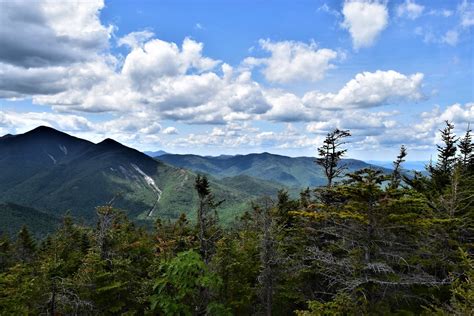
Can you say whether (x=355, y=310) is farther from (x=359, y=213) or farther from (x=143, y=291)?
(x=143, y=291)

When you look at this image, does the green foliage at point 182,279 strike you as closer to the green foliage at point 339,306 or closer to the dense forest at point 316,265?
the dense forest at point 316,265

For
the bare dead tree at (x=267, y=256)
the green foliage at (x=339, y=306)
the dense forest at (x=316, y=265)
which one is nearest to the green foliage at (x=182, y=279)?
the dense forest at (x=316, y=265)

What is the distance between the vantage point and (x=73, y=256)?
117 feet

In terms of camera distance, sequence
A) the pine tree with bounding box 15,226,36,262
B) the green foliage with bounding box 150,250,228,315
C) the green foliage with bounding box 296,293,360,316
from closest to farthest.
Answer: the green foliage with bounding box 150,250,228,315, the green foliage with bounding box 296,293,360,316, the pine tree with bounding box 15,226,36,262

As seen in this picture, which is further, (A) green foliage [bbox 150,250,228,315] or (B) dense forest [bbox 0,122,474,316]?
(B) dense forest [bbox 0,122,474,316]

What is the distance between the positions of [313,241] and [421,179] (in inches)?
596

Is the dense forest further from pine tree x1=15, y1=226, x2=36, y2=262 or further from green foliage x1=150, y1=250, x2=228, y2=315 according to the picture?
pine tree x1=15, y1=226, x2=36, y2=262

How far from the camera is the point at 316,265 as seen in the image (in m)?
23.5

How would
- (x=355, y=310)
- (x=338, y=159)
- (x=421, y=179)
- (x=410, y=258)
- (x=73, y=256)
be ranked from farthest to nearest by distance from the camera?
(x=73, y=256) → (x=421, y=179) → (x=338, y=159) → (x=410, y=258) → (x=355, y=310)

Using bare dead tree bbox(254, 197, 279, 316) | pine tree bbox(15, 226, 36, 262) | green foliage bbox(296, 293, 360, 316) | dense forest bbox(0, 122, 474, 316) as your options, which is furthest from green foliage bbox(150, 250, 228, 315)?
pine tree bbox(15, 226, 36, 262)

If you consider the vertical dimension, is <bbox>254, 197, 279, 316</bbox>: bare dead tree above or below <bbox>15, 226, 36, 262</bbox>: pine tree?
above

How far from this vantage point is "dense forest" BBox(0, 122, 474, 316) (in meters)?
14.3

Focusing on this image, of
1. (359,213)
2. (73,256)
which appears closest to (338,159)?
(359,213)

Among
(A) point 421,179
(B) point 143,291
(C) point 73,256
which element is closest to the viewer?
(B) point 143,291
